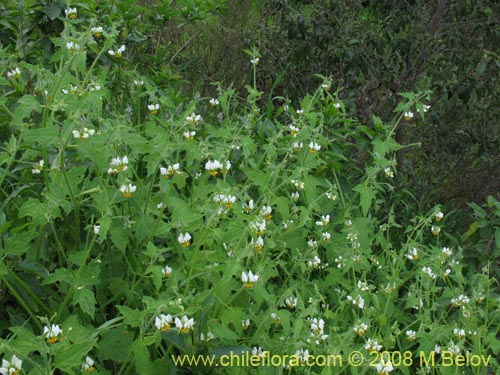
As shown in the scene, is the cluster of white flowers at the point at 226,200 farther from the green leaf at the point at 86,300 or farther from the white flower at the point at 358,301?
the white flower at the point at 358,301

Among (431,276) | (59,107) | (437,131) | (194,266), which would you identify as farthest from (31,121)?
(437,131)

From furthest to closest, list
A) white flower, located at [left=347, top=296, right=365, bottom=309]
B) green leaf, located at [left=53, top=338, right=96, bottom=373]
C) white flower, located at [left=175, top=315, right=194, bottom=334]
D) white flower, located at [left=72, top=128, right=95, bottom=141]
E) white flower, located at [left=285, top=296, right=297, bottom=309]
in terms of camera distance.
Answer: white flower, located at [left=347, top=296, right=365, bottom=309]
white flower, located at [left=285, top=296, right=297, bottom=309]
white flower, located at [left=72, top=128, right=95, bottom=141]
white flower, located at [left=175, top=315, right=194, bottom=334]
green leaf, located at [left=53, top=338, right=96, bottom=373]

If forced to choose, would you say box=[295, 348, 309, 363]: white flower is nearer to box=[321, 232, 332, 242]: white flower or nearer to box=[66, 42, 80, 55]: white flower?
box=[321, 232, 332, 242]: white flower

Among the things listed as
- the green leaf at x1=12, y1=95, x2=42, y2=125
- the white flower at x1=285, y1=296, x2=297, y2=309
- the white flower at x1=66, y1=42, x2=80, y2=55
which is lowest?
the white flower at x1=285, y1=296, x2=297, y2=309

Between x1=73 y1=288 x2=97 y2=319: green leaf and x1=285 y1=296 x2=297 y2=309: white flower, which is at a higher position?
x1=73 y1=288 x2=97 y2=319: green leaf

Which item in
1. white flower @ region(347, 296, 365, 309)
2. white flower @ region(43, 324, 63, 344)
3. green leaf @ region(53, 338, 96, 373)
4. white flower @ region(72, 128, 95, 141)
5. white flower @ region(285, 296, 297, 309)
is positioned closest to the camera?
green leaf @ region(53, 338, 96, 373)

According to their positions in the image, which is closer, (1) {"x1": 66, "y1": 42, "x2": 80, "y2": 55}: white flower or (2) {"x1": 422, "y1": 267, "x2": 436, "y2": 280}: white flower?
(1) {"x1": 66, "y1": 42, "x2": 80, "y2": 55}: white flower

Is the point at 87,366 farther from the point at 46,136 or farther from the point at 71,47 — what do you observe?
the point at 71,47

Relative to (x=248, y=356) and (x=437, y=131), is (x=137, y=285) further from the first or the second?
(x=437, y=131)

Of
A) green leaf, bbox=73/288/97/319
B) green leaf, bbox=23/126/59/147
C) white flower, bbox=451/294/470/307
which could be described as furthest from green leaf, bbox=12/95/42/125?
white flower, bbox=451/294/470/307

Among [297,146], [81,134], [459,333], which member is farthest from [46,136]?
[459,333]

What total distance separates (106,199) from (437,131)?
2.88 metres

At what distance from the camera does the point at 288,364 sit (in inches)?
95.7

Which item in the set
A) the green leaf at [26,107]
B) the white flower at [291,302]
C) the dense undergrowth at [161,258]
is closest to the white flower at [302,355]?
the dense undergrowth at [161,258]
